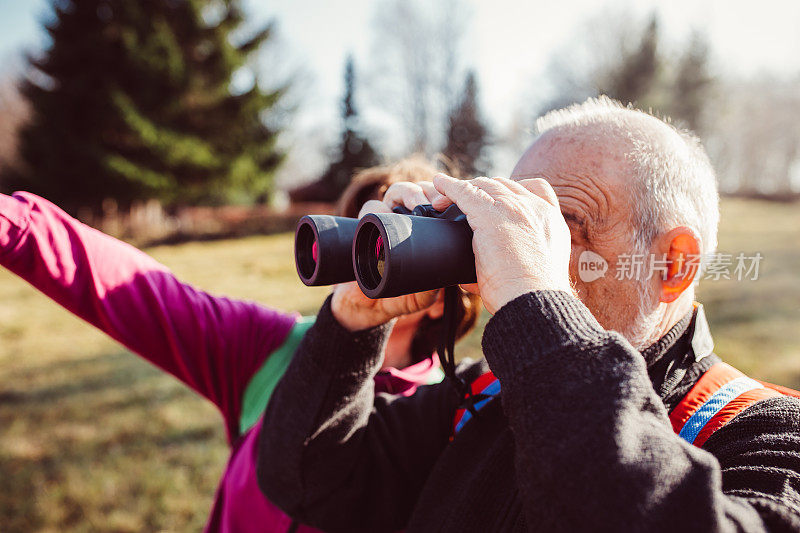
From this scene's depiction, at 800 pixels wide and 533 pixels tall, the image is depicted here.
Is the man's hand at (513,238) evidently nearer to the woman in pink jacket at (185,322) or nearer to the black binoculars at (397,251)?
the black binoculars at (397,251)

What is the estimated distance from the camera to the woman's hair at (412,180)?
6.66 feet

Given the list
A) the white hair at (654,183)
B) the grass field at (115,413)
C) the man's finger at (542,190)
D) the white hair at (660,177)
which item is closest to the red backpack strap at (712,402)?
the white hair at (654,183)

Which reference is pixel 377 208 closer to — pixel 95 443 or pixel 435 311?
pixel 435 311

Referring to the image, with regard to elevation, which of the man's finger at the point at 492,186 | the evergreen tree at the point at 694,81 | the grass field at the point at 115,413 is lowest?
the grass field at the point at 115,413

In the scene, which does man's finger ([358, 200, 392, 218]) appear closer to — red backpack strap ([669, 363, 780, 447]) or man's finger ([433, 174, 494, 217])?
man's finger ([433, 174, 494, 217])

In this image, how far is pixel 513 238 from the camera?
34.4 inches

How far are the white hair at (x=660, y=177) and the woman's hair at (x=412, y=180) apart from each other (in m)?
0.72

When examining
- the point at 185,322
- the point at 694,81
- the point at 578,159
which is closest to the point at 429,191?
the point at 578,159

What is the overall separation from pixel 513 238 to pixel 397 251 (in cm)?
22

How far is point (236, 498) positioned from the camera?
1.60 meters

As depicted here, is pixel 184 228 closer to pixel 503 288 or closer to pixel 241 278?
pixel 241 278

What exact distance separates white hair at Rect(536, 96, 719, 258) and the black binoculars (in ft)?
1.80

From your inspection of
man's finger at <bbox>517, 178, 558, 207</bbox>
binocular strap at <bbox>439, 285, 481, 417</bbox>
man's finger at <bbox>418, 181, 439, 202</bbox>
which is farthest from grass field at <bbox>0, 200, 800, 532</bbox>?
man's finger at <bbox>517, 178, 558, 207</bbox>

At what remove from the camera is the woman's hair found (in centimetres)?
203
